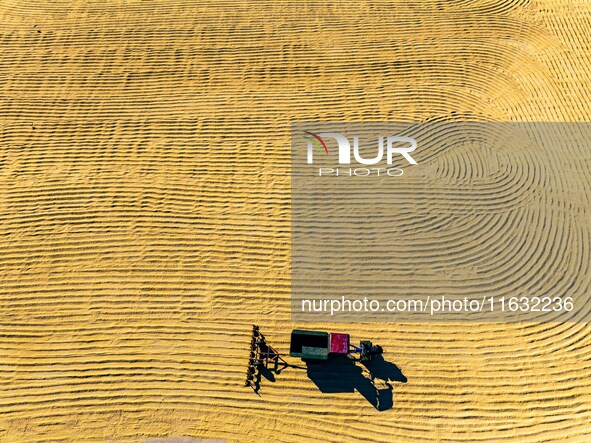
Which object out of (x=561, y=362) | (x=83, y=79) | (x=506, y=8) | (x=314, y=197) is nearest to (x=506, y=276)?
(x=561, y=362)

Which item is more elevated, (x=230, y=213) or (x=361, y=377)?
(x=230, y=213)

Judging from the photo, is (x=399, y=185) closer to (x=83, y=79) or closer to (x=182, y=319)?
(x=182, y=319)

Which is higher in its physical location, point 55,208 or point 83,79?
point 83,79

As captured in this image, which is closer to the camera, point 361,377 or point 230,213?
point 361,377

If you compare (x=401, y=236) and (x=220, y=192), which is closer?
(x=401, y=236)
